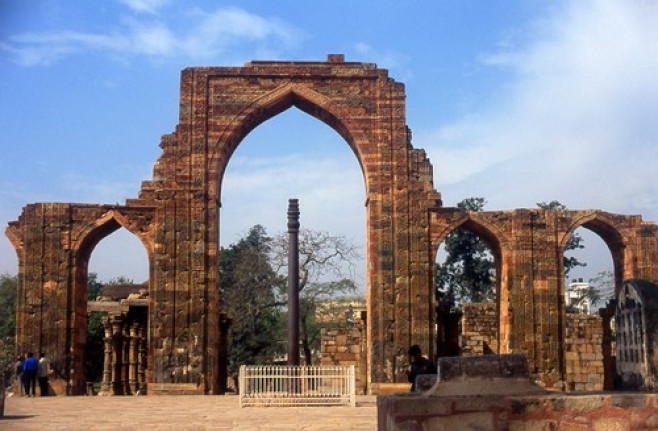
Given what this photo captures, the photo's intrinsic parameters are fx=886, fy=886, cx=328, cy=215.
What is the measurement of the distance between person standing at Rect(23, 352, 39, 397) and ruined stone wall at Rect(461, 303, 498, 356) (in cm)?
963

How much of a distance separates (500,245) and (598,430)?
1362cm

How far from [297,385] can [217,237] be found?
16.2 ft

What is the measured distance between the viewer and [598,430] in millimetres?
4781

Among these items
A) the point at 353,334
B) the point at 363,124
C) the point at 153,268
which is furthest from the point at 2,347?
the point at 363,124

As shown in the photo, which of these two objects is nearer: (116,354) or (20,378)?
(20,378)

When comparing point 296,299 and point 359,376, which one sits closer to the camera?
point 296,299

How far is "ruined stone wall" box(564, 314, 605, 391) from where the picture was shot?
20.5m

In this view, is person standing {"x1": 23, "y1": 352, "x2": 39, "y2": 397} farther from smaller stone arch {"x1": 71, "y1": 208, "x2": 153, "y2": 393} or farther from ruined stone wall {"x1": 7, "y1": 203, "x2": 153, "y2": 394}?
A: smaller stone arch {"x1": 71, "y1": 208, "x2": 153, "y2": 393}

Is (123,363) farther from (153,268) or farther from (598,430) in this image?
(598,430)

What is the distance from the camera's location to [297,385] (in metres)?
13.9

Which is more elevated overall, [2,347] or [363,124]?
[363,124]

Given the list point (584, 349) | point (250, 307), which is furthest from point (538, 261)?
point (250, 307)

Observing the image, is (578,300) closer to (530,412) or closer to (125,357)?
(125,357)

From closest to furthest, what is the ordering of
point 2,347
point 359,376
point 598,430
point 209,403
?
1. point 598,430
2. point 209,403
3. point 359,376
4. point 2,347
